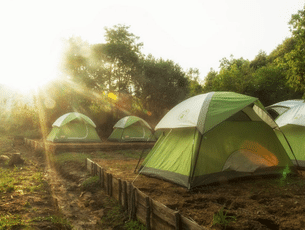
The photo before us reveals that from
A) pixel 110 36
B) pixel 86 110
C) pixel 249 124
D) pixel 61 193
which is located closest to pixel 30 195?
pixel 61 193

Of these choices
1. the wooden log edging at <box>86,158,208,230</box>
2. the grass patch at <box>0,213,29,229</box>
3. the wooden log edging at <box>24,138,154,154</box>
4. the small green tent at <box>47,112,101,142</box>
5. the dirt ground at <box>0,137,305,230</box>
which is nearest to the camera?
the wooden log edging at <box>86,158,208,230</box>

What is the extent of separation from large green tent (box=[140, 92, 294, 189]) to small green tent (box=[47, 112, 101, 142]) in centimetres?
970

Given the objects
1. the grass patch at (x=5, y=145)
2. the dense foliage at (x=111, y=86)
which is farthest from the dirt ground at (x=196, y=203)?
the dense foliage at (x=111, y=86)

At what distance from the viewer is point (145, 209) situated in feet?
13.6

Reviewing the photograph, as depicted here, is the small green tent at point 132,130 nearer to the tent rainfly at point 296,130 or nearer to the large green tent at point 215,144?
the tent rainfly at point 296,130

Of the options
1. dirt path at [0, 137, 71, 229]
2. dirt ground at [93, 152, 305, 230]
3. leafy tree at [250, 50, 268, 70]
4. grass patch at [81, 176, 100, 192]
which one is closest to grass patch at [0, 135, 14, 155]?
dirt path at [0, 137, 71, 229]

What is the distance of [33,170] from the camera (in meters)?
9.37

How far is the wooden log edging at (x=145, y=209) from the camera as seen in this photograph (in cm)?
321

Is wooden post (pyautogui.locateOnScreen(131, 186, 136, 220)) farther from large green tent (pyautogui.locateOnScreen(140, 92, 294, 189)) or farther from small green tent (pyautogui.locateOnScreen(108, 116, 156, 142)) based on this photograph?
small green tent (pyautogui.locateOnScreen(108, 116, 156, 142))

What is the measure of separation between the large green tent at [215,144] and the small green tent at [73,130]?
31.8ft

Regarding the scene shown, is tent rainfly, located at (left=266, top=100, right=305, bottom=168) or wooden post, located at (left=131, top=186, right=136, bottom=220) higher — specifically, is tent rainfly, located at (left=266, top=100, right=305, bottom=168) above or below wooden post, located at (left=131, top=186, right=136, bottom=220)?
above

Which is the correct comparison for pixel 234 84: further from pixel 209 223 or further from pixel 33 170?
pixel 209 223

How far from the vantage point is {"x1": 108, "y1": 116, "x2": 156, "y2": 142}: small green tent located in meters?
16.9

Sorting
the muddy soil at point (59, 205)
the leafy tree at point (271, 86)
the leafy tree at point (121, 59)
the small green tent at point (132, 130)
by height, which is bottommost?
the muddy soil at point (59, 205)
